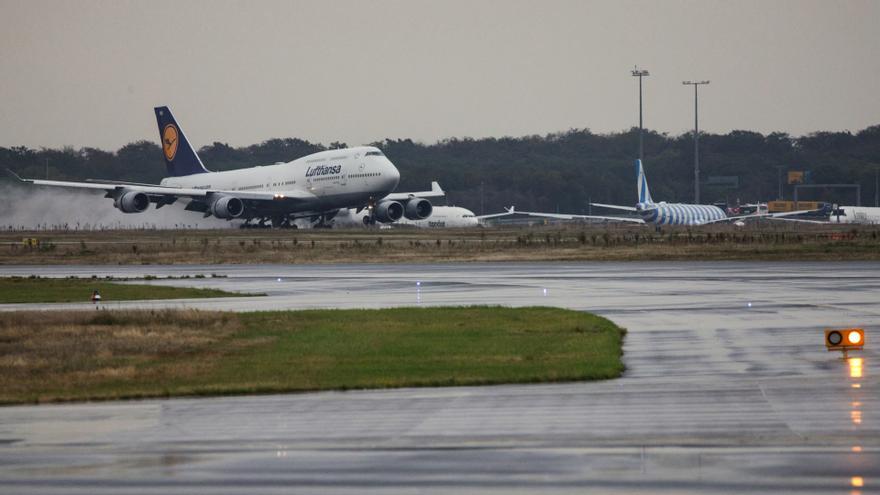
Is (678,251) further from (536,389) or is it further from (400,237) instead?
(536,389)

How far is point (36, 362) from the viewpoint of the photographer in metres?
22.9

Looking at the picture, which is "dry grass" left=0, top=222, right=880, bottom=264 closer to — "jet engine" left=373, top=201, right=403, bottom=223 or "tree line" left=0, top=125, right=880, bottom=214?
"jet engine" left=373, top=201, right=403, bottom=223

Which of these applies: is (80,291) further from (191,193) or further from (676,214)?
(676,214)

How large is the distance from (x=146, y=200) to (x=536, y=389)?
80075 millimetres

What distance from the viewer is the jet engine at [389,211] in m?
97.3

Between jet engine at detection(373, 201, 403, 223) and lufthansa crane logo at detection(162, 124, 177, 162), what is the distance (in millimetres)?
24024

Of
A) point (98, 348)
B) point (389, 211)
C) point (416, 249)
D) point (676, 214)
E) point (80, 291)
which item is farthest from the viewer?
point (676, 214)

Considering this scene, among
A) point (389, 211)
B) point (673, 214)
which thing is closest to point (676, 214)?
point (673, 214)

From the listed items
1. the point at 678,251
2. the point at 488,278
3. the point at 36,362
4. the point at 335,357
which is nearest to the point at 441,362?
the point at 335,357

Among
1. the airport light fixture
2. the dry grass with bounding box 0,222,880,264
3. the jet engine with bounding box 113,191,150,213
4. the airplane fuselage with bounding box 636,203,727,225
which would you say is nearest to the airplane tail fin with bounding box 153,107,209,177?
the jet engine with bounding box 113,191,150,213

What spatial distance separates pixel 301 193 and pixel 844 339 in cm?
7688

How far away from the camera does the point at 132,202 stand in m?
94.6

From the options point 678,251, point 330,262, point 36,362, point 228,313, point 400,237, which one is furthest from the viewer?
point 400,237

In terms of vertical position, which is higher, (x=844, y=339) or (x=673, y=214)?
(x=673, y=214)
